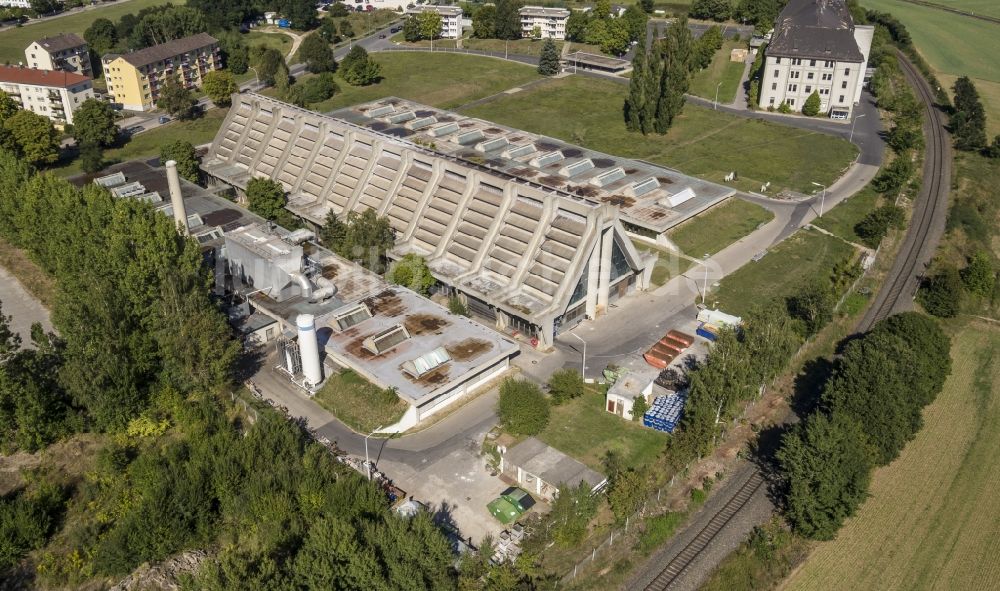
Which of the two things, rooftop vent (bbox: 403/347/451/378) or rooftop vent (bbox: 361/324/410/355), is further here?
rooftop vent (bbox: 361/324/410/355)

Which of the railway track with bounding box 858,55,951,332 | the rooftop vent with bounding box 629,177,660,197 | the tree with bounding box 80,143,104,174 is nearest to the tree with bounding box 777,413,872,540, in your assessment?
the railway track with bounding box 858,55,951,332

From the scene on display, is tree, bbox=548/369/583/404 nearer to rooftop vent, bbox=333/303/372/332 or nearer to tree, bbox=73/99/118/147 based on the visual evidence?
rooftop vent, bbox=333/303/372/332

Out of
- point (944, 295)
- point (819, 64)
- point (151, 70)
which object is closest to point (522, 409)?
point (944, 295)

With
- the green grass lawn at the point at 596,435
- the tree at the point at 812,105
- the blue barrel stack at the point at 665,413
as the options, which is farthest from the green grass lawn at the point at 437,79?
the blue barrel stack at the point at 665,413

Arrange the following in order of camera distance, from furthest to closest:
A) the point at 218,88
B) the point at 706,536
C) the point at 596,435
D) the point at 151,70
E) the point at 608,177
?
the point at 151,70, the point at 218,88, the point at 608,177, the point at 596,435, the point at 706,536

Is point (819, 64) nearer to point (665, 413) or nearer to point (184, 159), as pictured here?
point (665, 413)
